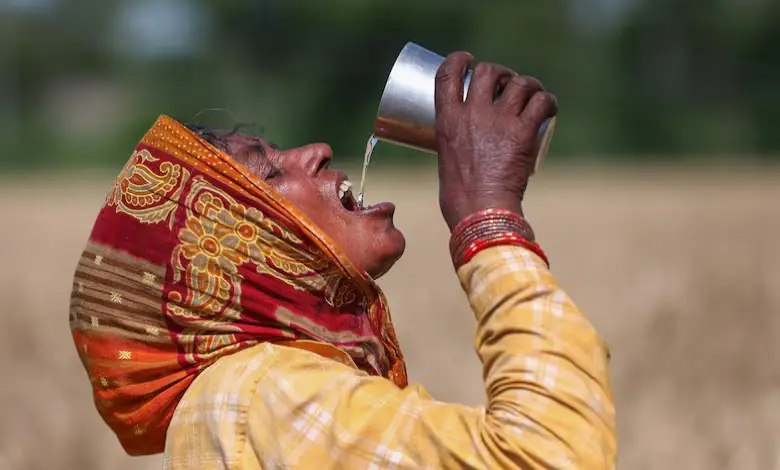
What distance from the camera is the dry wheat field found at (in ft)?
20.8

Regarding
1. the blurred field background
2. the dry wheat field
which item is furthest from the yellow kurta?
the blurred field background

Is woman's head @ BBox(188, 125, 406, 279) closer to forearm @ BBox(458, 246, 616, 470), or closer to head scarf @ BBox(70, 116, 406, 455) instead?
head scarf @ BBox(70, 116, 406, 455)

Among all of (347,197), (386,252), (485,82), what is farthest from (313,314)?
(485,82)

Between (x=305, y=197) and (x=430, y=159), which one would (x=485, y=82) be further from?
(x=430, y=159)

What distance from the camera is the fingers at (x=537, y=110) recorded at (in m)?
2.03

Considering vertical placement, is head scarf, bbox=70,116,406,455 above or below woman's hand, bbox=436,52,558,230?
below

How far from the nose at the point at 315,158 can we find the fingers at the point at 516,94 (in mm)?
524

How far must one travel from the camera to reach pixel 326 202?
7.88ft

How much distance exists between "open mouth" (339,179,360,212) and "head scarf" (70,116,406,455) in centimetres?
20

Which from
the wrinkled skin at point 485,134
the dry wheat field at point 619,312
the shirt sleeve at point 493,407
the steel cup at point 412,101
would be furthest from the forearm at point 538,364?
the dry wheat field at point 619,312

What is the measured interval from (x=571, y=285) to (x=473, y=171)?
527cm

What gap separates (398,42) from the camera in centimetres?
972

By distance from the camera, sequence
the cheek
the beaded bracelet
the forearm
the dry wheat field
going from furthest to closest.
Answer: the dry wheat field → the cheek → the beaded bracelet → the forearm

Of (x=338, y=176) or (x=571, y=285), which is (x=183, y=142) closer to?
(x=338, y=176)
